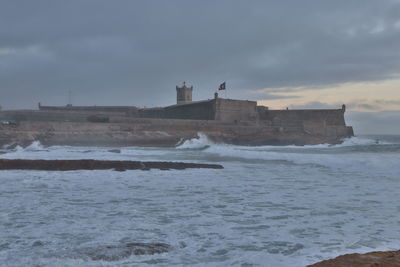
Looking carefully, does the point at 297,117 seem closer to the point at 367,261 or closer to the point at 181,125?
the point at 181,125

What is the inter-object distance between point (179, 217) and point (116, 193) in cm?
252

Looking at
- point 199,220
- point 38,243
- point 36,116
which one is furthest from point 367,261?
point 36,116

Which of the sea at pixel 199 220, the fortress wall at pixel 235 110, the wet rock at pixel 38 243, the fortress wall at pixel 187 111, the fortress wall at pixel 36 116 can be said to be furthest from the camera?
the fortress wall at pixel 187 111

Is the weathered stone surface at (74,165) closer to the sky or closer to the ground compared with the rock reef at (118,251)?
closer to the sky

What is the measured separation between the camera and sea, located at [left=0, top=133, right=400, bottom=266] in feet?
11.1

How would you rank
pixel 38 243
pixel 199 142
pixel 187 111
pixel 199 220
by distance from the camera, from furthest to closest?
pixel 187 111
pixel 199 142
pixel 199 220
pixel 38 243

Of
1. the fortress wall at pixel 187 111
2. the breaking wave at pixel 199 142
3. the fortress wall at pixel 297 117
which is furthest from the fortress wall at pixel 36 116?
the fortress wall at pixel 297 117

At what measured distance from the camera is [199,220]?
15.8ft

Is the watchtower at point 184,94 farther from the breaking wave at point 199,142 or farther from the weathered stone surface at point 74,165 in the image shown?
the weathered stone surface at point 74,165

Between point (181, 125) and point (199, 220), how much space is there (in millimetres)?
32160

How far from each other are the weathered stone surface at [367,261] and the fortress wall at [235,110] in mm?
37715

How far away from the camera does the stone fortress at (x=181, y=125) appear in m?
30.1

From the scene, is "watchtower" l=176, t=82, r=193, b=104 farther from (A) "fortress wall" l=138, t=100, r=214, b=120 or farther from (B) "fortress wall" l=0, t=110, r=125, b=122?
(B) "fortress wall" l=0, t=110, r=125, b=122

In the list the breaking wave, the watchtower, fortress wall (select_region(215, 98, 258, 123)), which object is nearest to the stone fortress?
fortress wall (select_region(215, 98, 258, 123))
